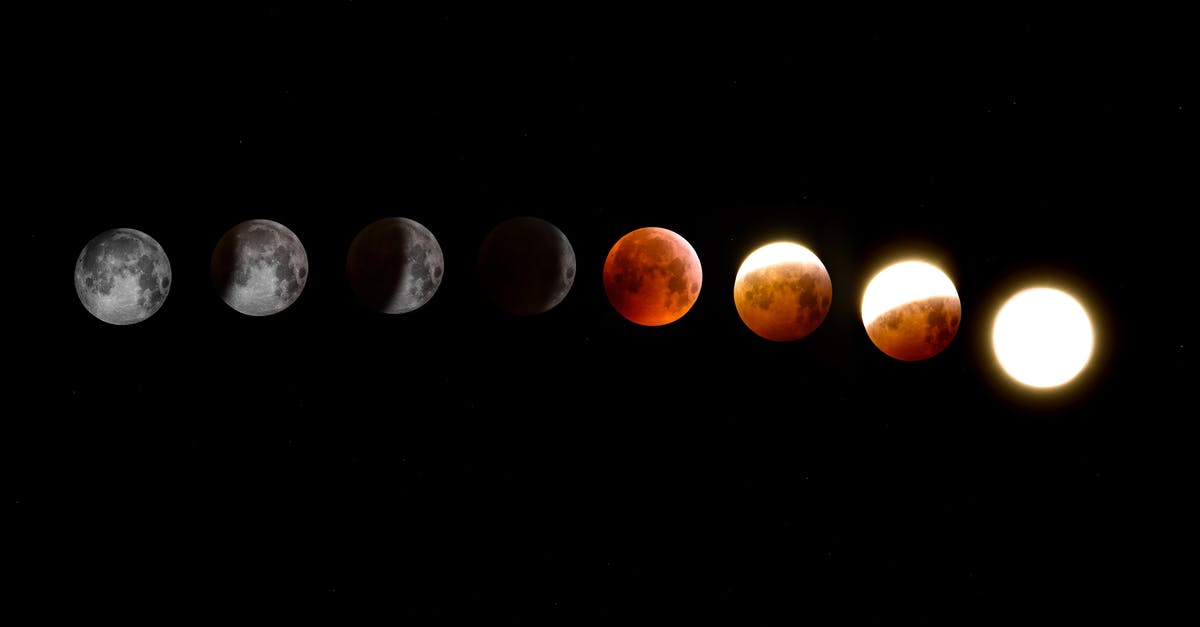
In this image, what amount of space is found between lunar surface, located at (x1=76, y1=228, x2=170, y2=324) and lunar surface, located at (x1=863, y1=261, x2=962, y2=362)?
19.5 feet

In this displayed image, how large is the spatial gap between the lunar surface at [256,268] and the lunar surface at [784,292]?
3.76 meters

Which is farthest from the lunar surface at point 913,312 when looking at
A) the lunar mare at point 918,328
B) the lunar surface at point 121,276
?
the lunar surface at point 121,276

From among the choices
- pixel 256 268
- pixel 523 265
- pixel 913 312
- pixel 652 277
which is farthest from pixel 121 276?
pixel 913 312

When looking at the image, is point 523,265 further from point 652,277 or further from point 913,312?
point 913,312

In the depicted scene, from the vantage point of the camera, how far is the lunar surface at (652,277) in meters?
6.42

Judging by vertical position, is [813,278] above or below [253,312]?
above

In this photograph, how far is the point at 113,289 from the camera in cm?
610

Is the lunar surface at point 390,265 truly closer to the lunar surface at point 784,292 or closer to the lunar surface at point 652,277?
the lunar surface at point 652,277

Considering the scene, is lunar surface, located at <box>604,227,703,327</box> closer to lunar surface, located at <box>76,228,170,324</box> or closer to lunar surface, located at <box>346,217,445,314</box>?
lunar surface, located at <box>346,217,445,314</box>

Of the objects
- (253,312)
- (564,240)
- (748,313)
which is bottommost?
(253,312)

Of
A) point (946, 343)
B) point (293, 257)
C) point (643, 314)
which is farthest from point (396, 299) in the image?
point (946, 343)

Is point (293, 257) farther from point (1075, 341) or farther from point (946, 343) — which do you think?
point (1075, 341)

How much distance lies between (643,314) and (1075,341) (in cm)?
393

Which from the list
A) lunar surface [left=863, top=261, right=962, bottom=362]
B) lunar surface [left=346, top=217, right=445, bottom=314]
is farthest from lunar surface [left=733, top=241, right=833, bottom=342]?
lunar surface [left=346, top=217, right=445, bottom=314]
